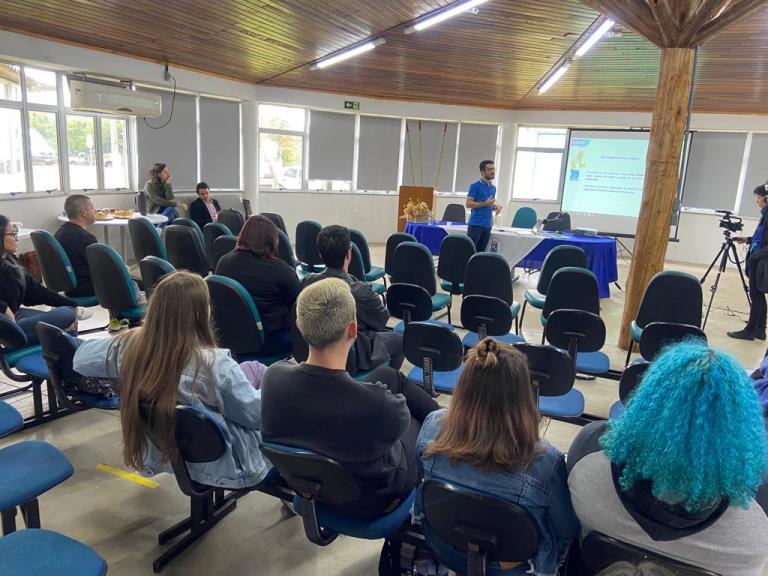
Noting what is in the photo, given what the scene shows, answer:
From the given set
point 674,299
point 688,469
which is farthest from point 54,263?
point 674,299

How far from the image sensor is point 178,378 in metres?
1.84

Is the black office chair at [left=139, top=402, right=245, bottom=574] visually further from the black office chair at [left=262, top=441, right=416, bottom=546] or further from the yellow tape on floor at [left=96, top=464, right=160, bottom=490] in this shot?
the yellow tape on floor at [left=96, top=464, right=160, bottom=490]

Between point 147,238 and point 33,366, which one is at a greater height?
point 147,238

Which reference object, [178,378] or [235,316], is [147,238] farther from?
[178,378]

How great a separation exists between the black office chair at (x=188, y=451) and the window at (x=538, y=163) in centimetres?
1003

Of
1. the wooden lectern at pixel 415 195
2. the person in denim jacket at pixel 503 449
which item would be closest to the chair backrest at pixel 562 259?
the person in denim jacket at pixel 503 449

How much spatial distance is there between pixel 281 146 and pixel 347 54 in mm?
3297

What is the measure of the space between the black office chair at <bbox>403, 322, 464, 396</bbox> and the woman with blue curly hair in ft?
4.57

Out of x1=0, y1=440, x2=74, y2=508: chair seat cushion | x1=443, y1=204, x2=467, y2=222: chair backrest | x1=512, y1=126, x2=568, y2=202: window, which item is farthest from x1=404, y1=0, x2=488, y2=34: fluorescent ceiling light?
x1=512, y1=126, x2=568, y2=202: window

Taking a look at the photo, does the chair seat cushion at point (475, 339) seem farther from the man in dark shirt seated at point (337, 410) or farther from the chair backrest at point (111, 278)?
the chair backrest at point (111, 278)

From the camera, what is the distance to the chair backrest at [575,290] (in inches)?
146

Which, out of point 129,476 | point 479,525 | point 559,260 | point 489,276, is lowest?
point 129,476

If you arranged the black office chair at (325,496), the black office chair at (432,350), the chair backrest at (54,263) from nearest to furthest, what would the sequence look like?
the black office chair at (325,496)
the black office chair at (432,350)
the chair backrest at (54,263)

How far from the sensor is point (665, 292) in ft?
11.5
